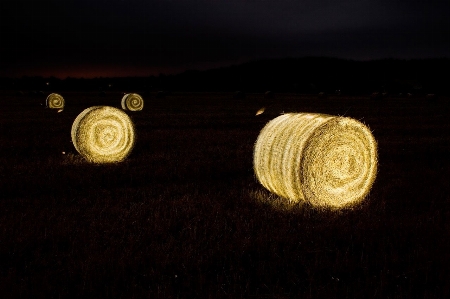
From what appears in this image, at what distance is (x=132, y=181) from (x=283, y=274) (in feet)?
17.0

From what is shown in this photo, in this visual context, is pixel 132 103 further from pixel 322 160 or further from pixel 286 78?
pixel 286 78

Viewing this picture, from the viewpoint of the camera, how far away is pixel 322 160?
7133 millimetres

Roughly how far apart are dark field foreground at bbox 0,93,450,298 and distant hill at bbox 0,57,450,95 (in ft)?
266

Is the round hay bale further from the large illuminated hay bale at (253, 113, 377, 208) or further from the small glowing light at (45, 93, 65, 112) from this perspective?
the large illuminated hay bale at (253, 113, 377, 208)

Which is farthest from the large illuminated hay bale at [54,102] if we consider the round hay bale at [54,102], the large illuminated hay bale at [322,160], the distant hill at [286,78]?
the distant hill at [286,78]

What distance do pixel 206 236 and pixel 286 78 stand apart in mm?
116031

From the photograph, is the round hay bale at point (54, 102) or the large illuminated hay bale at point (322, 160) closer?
the large illuminated hay bale at point (322, 160)

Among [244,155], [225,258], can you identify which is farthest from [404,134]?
[225,258]

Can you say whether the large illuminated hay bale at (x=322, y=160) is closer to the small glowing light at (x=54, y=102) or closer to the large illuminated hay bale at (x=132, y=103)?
the large illuminated hay bale at (x=132, y=103)

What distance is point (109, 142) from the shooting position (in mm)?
12023

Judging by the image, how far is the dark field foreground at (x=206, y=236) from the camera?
173 inches

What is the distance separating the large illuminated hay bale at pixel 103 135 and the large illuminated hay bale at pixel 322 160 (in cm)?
568

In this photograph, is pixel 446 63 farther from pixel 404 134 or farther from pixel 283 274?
pixel 283 274

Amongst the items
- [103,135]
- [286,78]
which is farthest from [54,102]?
[286,78]
